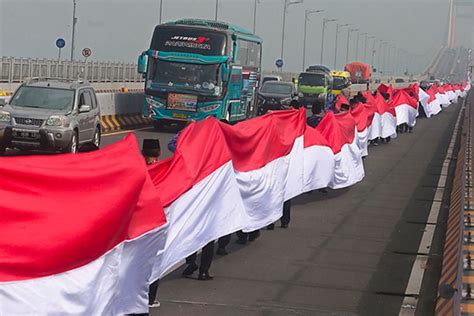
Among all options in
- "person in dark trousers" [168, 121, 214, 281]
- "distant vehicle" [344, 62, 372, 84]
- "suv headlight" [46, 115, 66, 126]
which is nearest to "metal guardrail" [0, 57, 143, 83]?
"suv headlight" [46, 115, 66, 126]

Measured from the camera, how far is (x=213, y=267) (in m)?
11.5

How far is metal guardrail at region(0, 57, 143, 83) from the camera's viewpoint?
49688 millimetres

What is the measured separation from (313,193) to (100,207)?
12467 mm

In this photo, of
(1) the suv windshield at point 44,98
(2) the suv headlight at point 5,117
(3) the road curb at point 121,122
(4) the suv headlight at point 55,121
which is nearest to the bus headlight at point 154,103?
(3) the road curb at point 121,122

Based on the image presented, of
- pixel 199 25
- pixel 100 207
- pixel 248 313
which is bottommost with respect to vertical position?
pixel 248 313

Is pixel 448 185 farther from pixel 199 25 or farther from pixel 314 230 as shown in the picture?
pixel 199 25

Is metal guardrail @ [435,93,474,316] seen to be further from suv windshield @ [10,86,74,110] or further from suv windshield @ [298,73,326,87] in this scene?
suv windshield @ [298,73,326,87]

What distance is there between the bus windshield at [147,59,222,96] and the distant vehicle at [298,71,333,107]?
2764 centimetres

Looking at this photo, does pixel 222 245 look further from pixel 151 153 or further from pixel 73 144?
pixel 73 144

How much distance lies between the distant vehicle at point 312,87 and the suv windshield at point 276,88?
1161 cm

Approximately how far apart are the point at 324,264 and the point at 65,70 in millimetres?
46707

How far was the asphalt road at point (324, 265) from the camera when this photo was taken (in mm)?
9727

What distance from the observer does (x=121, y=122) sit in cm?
3534

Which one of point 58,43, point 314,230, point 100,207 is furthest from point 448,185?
point 58,43
